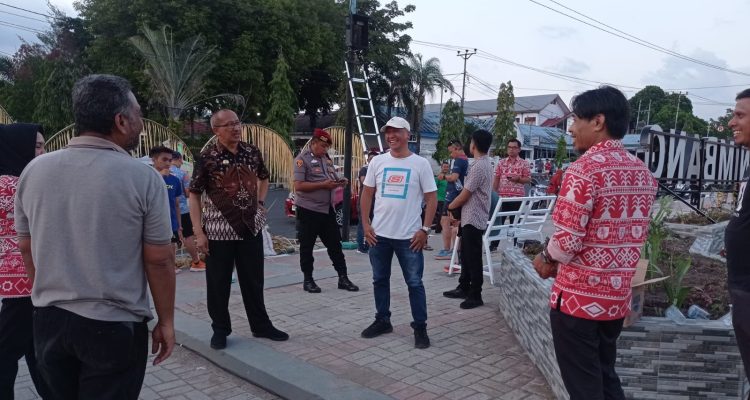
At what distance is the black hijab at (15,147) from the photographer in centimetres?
301

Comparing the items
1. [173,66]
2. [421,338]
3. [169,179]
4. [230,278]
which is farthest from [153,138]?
[173,66]

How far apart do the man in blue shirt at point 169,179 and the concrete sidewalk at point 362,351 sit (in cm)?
105

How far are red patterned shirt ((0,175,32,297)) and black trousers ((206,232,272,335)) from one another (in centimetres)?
163

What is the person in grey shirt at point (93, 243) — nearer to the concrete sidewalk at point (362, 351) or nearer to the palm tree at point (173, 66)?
the concrete sidewalk at point (362, 351)

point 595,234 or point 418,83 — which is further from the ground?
point 418,83

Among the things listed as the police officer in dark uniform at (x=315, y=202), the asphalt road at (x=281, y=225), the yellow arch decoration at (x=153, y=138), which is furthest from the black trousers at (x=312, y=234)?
the yellow arch decoration at (x=153, y=138)

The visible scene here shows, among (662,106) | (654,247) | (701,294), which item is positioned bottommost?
(701,294)

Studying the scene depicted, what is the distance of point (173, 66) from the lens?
23859mm

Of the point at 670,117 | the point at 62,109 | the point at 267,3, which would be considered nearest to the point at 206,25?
the point at 267,3

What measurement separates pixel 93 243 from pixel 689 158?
944 centimetres

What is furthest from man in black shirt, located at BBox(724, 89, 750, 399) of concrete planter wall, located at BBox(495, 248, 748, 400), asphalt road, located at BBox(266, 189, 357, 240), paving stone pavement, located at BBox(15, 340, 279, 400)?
asphalt road, located at BBox(266, 189, 357, 240)

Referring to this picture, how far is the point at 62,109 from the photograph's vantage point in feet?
93.7

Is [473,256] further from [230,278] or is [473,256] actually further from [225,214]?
[225,214]

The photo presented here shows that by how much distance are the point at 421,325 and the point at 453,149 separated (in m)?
3.67
